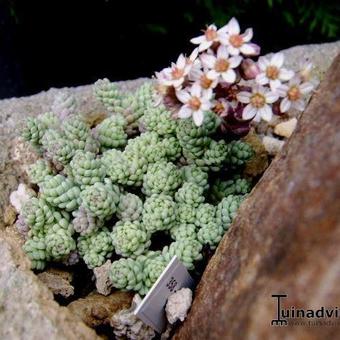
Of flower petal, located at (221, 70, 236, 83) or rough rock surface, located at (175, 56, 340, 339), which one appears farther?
flower petal, located at (221, 70, 236, 83)

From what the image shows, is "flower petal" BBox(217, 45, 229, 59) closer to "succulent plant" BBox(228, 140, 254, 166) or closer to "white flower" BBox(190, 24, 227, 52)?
"white flower" BBox(190, 24, 227, 52)

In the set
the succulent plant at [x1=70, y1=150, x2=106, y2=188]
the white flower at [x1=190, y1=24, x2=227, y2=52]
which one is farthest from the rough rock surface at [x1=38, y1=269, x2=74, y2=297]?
the white flower at [x1=190, y1=24, x2=227, y2=52]

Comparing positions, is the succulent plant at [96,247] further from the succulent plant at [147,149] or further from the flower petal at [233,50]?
the flower petal at [233,50]

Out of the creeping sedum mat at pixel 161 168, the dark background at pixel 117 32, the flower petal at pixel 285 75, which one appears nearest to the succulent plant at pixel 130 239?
the creeping sedum mat at pixel 161 168

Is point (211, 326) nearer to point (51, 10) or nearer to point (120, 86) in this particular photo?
point (120, 86)

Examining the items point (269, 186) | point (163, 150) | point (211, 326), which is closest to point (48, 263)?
point (163, 150)
